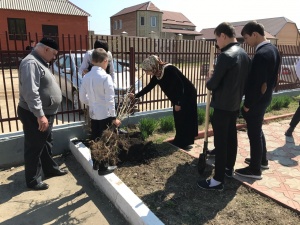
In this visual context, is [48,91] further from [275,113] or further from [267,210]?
[275,113]

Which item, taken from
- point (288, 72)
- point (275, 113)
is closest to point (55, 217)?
point (275, 113)

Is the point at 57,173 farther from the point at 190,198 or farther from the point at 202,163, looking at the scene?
the point at 202,163

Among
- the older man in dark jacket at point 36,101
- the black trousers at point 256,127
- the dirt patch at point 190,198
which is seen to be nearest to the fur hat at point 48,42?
the older man in dark jacket at point 36,101

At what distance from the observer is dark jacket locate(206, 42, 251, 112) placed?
2.78m

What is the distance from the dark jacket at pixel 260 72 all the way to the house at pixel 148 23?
3960cm

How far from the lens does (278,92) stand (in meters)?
8.80

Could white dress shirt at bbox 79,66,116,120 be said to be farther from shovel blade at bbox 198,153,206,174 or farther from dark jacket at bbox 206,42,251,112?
shovel blade at bbox 198,153,206,174

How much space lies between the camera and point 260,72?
3045 mm

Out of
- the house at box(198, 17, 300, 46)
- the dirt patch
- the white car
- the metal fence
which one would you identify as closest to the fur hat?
the metal fence

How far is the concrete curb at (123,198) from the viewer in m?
2.60

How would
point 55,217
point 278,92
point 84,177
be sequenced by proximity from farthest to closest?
point 278,92
point 84,177
point 55,217

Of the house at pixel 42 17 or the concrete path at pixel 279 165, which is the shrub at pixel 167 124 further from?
the house at pixel 42 17

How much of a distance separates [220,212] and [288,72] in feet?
26.9

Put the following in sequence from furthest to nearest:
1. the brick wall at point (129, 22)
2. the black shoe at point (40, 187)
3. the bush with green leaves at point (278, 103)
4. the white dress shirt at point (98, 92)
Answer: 1. the brick wall at point (129, 22)
2. the bush with green leaves at point (278, 103)
3. the black shoe at point (40, 187)
4. the white dress shirt at point (98, 92)
